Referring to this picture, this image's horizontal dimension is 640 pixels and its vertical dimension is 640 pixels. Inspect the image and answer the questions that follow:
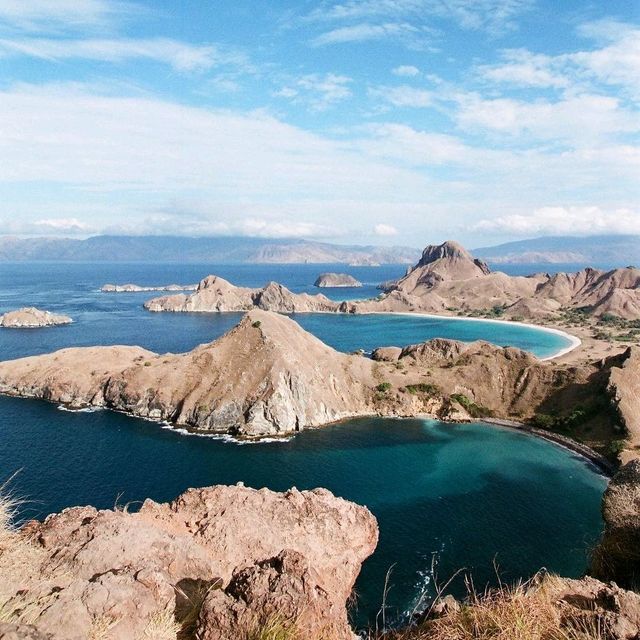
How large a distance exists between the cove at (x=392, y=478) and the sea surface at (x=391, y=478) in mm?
169

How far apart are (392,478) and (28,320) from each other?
166m

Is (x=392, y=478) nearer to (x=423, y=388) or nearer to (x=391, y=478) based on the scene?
(x=391, y=478)

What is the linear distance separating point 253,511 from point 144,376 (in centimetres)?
6640

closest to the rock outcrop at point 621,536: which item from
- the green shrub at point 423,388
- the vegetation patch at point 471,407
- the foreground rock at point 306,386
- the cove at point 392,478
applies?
the cove at point 392,478

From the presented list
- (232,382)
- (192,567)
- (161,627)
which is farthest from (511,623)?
(232,382)

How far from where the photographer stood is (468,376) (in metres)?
93.4

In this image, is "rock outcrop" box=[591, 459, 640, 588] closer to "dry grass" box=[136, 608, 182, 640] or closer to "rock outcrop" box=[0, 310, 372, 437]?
"dry grass" box=[136, 608, 182, 640]

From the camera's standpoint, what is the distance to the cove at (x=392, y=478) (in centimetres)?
4475

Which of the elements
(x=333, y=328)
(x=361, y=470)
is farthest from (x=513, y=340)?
(x=361, y=470)

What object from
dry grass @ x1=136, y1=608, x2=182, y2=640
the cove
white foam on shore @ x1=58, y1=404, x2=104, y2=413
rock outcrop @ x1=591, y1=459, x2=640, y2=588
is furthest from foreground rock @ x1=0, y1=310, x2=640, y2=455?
dry grass @ x1=136, y1=608, x2=182, y2=640

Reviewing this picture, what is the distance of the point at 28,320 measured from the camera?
181m

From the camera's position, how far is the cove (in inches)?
1762

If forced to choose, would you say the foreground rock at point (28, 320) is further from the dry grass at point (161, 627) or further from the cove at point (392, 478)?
the dry grass at point (161, 627)

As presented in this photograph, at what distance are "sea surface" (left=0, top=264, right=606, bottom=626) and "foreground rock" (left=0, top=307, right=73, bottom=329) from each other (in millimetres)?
98710
